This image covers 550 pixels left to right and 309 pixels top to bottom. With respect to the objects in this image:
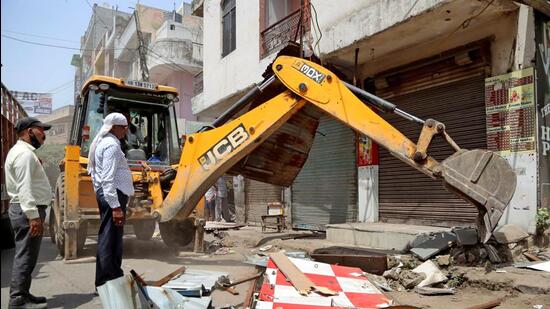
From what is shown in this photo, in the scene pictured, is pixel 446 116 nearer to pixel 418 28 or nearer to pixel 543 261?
pixel 418 28

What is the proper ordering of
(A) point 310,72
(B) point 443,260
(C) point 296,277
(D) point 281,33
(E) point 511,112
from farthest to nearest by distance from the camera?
(D) point 281,33
(E) point 511,112
(B) point 443,260
(A) point 310,72
(C) point 296,277

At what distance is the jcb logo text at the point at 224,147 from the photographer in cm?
539

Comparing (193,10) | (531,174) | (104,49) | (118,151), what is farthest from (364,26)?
(104,49)

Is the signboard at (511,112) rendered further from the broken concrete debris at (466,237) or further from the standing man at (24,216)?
the standing man at (24,216)

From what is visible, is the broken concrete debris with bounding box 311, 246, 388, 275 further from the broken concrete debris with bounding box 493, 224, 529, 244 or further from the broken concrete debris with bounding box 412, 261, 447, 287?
the broken concrete debris with bounding box 493, 224, 529, 244

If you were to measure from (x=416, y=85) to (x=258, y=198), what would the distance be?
617 cm

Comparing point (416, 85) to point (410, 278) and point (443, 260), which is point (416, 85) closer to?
point (443, 260)

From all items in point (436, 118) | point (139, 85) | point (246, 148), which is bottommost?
point (246, 148)

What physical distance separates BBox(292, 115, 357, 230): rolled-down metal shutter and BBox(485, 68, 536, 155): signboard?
124 inches

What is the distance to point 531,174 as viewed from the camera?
6016 millimetres

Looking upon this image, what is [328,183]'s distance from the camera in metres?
9.89

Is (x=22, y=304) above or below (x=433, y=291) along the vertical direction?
above

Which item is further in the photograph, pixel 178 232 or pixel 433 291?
pixel 178 232

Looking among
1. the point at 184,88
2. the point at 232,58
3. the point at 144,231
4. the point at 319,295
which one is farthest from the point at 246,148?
the point at 184,88
